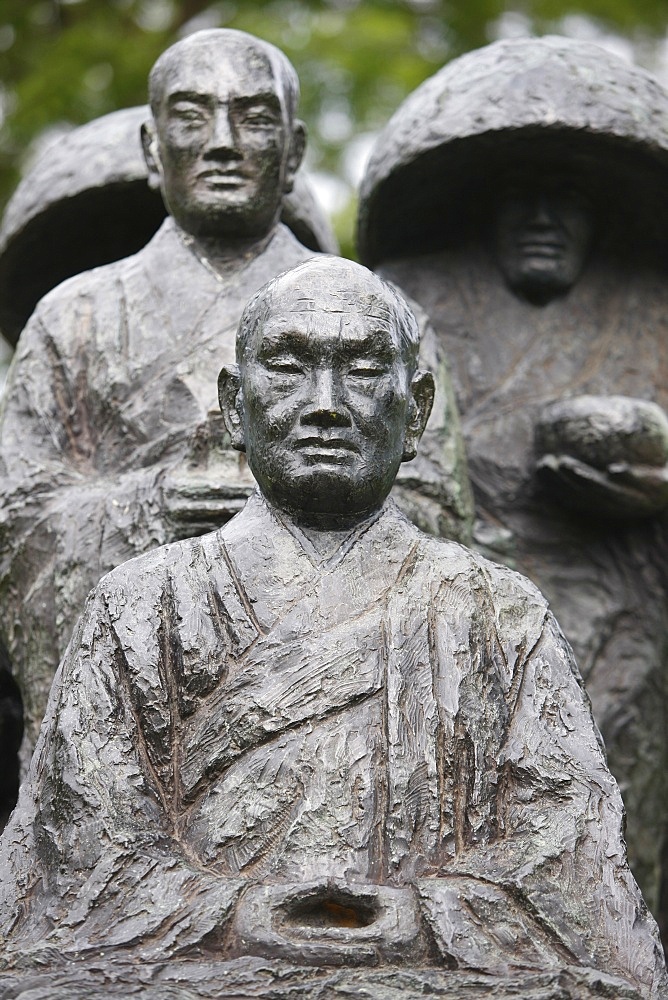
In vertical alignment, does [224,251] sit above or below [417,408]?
above

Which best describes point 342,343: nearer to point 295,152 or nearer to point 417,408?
point 417,408

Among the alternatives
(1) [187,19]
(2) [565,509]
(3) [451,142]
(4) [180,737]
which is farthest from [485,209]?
(1) [187,19]

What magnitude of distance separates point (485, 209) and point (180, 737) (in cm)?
392

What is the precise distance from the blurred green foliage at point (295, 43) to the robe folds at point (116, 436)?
→ 17.2 feet

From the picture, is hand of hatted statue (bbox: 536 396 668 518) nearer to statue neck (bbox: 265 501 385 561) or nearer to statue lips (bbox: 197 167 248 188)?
statue lips (bbox: 197 167 248 188)

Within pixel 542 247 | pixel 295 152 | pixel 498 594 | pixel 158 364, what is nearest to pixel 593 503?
pixel 542 247

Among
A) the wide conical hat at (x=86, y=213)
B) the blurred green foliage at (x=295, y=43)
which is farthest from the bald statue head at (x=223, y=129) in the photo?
the blurred green foliage at (x=295, y=43)

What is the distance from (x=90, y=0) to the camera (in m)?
13.1

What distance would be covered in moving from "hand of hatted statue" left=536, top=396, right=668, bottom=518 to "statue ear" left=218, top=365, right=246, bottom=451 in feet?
8.20

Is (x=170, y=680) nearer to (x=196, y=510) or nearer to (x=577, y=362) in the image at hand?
(x=196, y=510)

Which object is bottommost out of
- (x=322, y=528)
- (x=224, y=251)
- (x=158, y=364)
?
(x=322, y=528)

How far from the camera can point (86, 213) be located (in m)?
8.14

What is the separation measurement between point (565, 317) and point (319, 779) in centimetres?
386

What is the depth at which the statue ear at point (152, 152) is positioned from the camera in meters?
6.81
